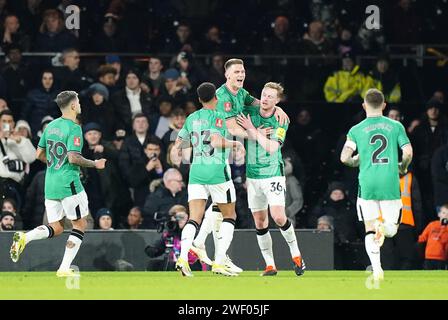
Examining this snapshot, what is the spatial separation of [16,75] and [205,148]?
7366mm

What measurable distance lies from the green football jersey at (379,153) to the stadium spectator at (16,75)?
896 cm

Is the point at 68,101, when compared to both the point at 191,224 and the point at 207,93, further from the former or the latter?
the point at 191,224

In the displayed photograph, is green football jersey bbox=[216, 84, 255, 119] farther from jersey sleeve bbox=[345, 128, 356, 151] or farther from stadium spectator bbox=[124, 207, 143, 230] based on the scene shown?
stadium spectator bbox=[124, 207, 143, 230]

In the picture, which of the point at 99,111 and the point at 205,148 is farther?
the point at 99,111

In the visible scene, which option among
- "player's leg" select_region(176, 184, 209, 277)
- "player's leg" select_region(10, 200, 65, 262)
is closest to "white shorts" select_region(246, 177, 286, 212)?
"player's leg" select_region(176, 184, 209, 277)

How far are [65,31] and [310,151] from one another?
491 cm

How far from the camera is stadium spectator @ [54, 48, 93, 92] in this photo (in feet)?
71.3

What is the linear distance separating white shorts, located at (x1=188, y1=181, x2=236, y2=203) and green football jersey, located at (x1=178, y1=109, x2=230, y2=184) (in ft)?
0.18

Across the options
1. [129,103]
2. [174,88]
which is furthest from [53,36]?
[174,88]

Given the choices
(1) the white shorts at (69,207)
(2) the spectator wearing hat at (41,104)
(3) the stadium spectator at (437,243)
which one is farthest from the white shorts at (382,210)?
(2) the spectator wearing hat at (41,104)

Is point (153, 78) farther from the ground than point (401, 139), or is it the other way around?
point (153, 78)

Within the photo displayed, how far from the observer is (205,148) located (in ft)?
52.3

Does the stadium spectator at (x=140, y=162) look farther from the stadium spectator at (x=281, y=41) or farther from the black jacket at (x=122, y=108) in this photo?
the stadium spectator at (x=281, y=41)

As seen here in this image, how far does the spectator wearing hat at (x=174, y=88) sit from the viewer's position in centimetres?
2183
